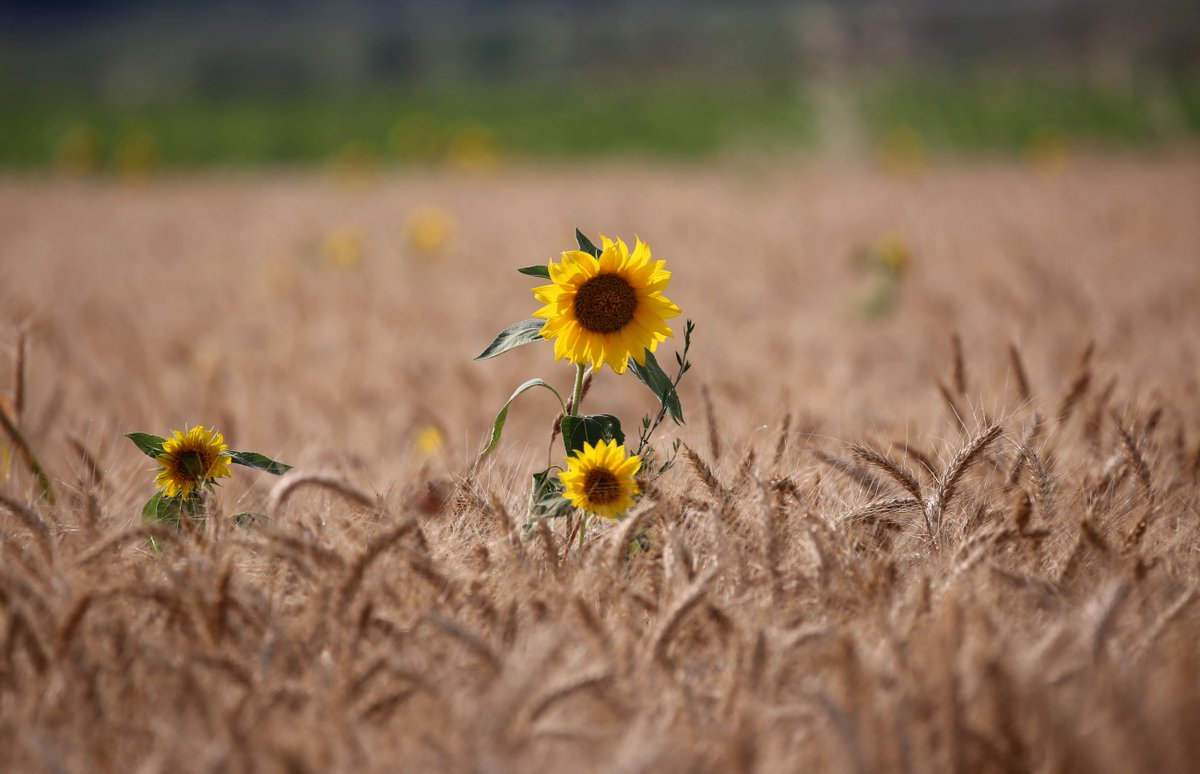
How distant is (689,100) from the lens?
75.8ft

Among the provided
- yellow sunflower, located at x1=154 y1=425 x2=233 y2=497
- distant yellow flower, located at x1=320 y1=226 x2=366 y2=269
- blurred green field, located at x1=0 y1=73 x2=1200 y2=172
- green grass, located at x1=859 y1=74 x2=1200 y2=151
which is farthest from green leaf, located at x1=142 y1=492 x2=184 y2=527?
green grass, located at x1=859 y1=74 x2=1200 y2=151

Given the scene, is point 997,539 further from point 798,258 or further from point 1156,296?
point 798,258

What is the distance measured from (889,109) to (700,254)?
12979mm

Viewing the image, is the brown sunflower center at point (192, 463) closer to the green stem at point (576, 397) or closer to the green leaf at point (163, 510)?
the green leaf at point (163, 510)

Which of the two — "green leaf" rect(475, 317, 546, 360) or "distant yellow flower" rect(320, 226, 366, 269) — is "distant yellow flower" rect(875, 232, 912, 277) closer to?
"green leaf" rect(475, 317, 546, 360)

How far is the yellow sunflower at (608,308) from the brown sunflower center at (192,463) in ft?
1.85

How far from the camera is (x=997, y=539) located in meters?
1.28

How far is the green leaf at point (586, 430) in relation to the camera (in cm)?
131

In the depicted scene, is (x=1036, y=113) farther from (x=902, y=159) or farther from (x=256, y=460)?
(x=256, y=460)

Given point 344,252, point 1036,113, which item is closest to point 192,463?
point 344,252

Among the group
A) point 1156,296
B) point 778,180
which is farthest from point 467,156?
point 1156,296

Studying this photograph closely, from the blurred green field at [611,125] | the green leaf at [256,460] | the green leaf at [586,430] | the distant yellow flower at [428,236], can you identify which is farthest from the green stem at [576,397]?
the blurred green field at [611,125]

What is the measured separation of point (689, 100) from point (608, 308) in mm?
23120

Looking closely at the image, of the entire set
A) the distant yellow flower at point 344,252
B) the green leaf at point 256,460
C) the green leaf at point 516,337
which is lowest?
the green leaf at point 256,460
